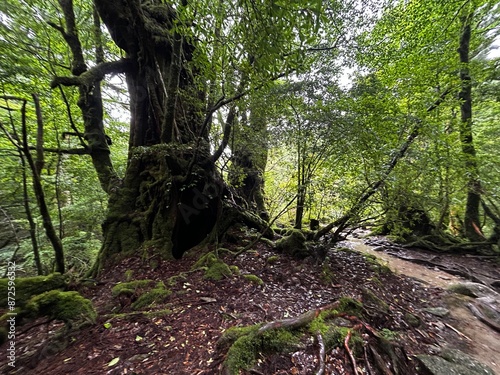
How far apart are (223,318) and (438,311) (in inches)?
179

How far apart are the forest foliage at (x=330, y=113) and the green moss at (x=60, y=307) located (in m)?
2.06

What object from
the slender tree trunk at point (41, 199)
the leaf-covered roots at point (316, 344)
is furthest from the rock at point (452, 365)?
the slender tree trunk at point (41, 199)

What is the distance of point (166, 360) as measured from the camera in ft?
8.13

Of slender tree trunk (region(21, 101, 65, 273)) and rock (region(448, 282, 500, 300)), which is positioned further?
rock (region(448, 282, 500, 300))

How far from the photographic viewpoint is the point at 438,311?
4.27 m

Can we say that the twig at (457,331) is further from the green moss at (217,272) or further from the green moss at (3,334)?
the green moss at (3,334)

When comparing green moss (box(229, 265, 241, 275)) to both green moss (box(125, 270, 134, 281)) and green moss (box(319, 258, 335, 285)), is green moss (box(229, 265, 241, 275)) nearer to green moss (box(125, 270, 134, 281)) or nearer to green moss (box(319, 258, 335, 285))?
green moss (box(319, 258, 335, 285))

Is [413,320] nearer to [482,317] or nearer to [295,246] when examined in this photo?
[482,317]

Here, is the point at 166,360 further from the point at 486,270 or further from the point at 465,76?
the point at 465,76

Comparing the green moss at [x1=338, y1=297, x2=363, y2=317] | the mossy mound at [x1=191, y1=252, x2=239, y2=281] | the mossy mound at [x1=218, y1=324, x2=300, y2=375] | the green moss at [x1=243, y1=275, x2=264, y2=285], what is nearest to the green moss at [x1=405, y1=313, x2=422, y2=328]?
the green moss at [x1=338, y1=297, x2=363, y2=317]

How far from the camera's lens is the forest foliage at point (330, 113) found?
15.5 ft

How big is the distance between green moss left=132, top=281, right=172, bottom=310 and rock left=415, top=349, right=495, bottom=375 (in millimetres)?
4051

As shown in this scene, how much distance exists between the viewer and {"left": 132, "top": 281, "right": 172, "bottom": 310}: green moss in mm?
3577

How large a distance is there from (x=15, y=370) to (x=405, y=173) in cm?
736
